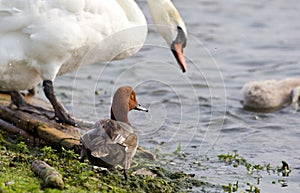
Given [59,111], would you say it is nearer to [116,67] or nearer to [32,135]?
[32,135]

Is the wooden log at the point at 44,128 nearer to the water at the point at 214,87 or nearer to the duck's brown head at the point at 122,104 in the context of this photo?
the duck's brown head at the point at 122,104

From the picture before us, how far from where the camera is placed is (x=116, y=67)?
11531 mm

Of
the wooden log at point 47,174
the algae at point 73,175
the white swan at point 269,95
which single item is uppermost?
the white swan at point 269,95

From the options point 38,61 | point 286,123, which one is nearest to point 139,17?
point 38,61

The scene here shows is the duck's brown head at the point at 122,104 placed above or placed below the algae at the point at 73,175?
above

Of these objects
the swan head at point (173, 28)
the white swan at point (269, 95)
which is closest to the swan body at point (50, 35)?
the swan head at point (173, 28)

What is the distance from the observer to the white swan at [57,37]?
7.02 m

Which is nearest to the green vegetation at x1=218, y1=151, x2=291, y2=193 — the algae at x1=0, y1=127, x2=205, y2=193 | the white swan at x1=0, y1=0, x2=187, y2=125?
the algae at x1=0, y1=127, x2=205, y2=193

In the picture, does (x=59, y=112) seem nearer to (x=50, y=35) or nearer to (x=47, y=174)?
(x=50, y=35)

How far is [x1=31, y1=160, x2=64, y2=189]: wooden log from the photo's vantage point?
214 inches

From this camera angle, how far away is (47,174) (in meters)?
5.57

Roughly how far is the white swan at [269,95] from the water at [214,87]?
219 mm

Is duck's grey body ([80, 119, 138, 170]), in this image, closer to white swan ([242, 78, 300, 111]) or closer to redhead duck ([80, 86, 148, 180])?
redhead duck ([80, 86, 148, 180])

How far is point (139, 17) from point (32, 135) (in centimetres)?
180
